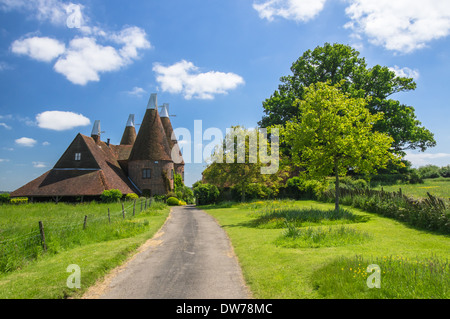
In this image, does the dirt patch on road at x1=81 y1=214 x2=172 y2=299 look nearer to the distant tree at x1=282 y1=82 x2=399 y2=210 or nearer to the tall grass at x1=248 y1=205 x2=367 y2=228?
the tall grass at x1=248 y1=205 x2=367 y2=228

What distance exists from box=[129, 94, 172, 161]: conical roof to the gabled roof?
4.01 m

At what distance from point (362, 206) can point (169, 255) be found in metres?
17.2

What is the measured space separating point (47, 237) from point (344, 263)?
1034 cm

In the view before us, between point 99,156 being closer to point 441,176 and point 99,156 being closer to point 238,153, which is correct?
point 238,153

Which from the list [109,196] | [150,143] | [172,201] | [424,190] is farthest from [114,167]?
[424,190]

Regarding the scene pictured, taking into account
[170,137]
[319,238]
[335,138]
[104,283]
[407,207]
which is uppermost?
[170,137]

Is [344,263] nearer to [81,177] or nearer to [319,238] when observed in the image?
[319,238]

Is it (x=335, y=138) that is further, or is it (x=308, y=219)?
(x=335, y=138)

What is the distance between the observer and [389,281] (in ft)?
19.4

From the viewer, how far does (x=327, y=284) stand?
20.5 feet

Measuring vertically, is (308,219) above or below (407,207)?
below

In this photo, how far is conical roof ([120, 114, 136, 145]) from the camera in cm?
5245

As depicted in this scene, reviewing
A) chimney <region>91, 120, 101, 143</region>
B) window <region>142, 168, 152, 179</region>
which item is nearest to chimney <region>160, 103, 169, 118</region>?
chimney <region>91, 120, 101, 143</region>
